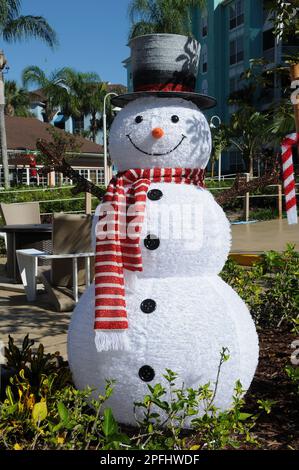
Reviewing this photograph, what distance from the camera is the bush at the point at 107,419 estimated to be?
2.17 m

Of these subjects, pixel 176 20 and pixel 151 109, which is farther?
pixel 176 20

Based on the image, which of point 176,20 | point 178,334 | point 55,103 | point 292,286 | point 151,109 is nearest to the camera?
point 178,334

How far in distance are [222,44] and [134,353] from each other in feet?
130

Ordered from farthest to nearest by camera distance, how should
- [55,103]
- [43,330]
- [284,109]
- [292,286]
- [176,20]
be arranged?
[55,103] → [176,20] → [43,330] → [292,286] → [284,109]

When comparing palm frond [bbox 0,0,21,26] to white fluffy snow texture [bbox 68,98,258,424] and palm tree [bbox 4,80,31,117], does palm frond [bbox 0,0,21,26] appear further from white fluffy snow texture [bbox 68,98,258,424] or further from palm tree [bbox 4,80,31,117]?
palm tree [bbox 4,80,31,117]

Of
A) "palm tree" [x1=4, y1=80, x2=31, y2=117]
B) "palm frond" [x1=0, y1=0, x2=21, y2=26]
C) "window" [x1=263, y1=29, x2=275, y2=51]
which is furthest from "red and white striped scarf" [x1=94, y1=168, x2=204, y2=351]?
"palm tree" [x1=4, y1=80, x2=31, y2=117]

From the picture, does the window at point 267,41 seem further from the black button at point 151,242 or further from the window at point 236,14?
the black button at point 151,242

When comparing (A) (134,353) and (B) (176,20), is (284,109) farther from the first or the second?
(B) (176,20)

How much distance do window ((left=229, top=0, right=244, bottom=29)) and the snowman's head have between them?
3704cm

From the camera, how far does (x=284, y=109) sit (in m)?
4.55

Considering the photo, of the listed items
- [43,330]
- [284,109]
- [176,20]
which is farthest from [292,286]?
[176,20]

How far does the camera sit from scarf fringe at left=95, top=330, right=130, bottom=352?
2.55 metres

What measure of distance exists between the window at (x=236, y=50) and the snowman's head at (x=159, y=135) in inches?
1432

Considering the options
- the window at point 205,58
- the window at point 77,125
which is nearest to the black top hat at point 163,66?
the window at point 205,58
